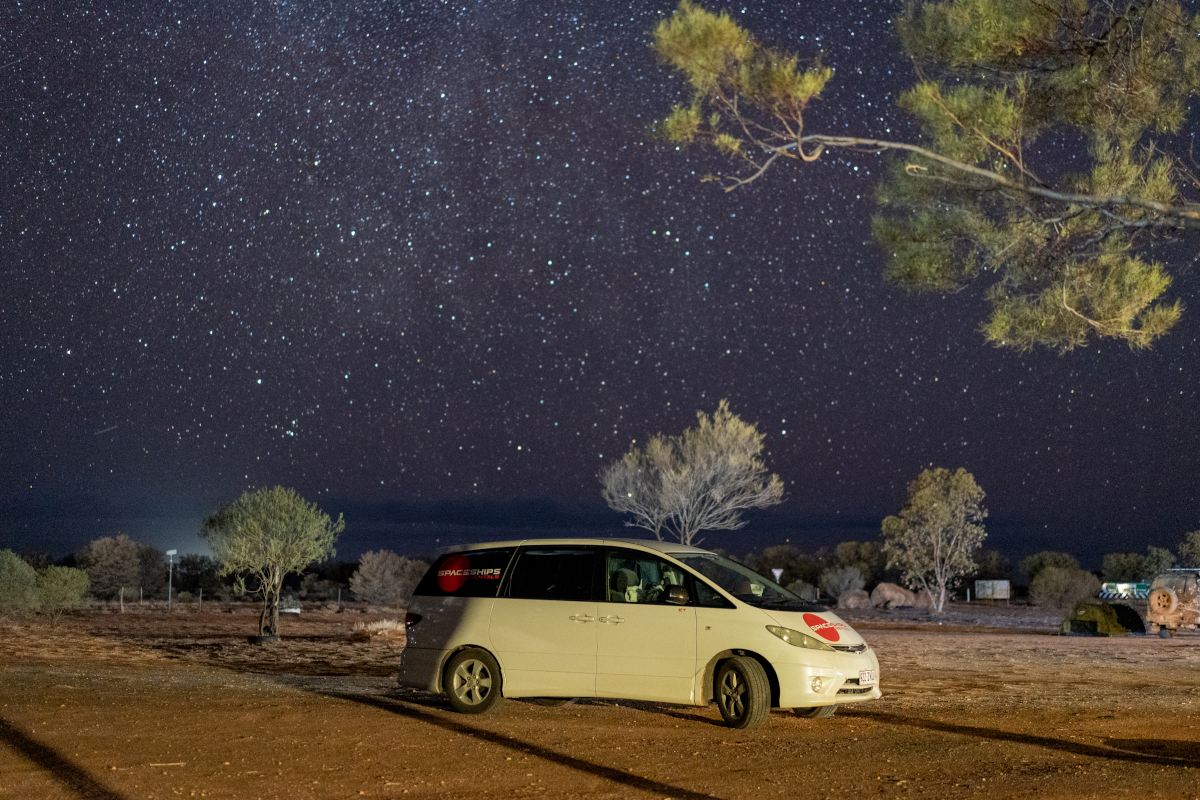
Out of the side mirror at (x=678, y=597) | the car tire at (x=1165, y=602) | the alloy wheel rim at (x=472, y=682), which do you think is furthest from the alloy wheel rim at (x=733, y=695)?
the car tire at (x=1165, y=602)

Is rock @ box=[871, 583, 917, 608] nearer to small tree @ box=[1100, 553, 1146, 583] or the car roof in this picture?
small tree @ box=[1100, 553, 1146, 583]

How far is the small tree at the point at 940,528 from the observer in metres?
50.3

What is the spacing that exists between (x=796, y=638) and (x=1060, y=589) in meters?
46.4

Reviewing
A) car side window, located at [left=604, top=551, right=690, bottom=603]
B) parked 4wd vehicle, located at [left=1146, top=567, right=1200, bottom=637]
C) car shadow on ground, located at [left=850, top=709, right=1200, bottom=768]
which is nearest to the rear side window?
car side window, located at [left=604, top=551, right=690, bottom=603]

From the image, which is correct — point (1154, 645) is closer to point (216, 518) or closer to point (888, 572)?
point (216, 518)

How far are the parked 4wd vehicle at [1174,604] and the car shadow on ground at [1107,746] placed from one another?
75.3 ft

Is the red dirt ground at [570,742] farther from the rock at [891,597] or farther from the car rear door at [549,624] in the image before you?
the rock at [891,597]

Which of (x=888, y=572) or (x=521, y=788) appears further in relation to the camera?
(x=888, y=572)

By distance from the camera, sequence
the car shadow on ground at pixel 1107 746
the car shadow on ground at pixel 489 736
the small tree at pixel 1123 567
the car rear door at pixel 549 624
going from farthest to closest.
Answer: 1. the small tree at pixel 1123 567
2. the car rear door at pixel 549 624
3. the car shadow on ground at pixel 1107 746
4. the car shadow on ground at pixel 489 736

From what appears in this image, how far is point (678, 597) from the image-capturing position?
11.6 m

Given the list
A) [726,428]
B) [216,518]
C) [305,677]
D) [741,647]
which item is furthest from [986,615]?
[741,647]

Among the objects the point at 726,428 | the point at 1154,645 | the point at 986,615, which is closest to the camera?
the point at 1154,645

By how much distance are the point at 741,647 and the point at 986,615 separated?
3772 cm

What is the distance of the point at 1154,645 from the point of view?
25766mm
